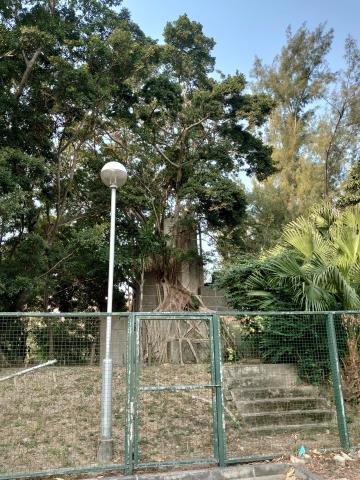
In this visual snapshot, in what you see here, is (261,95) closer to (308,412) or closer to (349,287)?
(349,287)

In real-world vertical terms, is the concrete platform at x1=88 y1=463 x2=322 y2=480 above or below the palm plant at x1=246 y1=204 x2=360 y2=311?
below

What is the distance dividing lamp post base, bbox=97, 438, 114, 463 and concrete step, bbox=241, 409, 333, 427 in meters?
2.01

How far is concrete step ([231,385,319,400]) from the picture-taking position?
19.9 ft

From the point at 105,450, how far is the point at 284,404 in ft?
8.70

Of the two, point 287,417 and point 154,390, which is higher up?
point 154,390

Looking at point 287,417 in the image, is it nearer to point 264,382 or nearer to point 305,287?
point 264,382

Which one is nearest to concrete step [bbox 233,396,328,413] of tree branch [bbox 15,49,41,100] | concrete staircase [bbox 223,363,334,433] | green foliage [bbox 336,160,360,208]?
concrete staircase [bbox 223,363,334,433]

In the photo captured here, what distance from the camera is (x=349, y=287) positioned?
21.7 feet

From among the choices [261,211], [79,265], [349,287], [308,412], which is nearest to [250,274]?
[349,287]

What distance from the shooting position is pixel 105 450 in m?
4.57

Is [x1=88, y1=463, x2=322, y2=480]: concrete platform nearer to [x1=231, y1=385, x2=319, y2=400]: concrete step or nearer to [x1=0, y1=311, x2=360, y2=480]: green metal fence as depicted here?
[x1=0, y1=311, x2=360, y2=480]: green metal fence

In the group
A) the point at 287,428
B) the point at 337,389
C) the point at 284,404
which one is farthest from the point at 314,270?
the point at 287,428

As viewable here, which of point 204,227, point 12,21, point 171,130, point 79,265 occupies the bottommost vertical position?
point 79,265

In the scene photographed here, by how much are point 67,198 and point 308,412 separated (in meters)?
9.96
